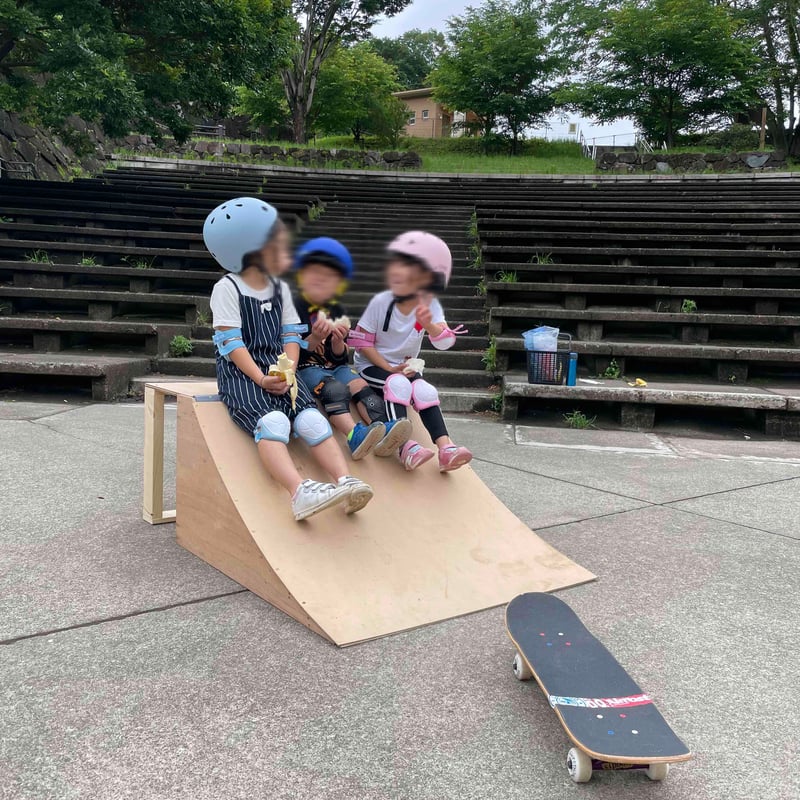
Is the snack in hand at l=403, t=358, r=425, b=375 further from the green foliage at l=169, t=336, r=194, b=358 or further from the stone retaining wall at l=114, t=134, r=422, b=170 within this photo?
the stone retaining wall at l=114, t=134, r=422, b=170

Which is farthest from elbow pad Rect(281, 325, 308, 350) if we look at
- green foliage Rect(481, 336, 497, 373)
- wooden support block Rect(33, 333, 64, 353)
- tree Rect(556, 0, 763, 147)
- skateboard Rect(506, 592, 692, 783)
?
tree Rect(556, 0, 763, 147)

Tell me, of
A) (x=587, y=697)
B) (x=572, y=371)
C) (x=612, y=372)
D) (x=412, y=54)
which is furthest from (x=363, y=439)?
(x=412, y=54)

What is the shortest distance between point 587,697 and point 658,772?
0.77 feet

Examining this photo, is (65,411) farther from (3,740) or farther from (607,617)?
(607,617)

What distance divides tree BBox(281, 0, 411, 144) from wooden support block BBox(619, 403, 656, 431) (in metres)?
24.4

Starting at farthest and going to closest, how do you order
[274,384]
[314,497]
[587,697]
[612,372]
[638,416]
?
[612,372], [638,416], [274,384], [314,497], [587,697]

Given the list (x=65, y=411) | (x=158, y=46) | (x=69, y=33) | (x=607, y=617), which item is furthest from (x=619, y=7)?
(x=607, y=617)

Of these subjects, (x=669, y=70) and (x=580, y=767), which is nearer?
(x=580, y=767)

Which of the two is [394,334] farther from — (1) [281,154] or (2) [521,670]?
(1) [281,154]

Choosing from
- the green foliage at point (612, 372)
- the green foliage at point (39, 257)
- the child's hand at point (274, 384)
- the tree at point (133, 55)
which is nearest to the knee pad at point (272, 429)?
the child's hand at point (274, 384)

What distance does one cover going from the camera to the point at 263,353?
3031 millimetres

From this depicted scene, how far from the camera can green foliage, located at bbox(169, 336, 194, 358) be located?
7.60m

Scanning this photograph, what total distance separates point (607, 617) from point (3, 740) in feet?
6.51

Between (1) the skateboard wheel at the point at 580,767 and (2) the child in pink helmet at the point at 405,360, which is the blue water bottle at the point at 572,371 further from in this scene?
(1) the skateboard wheel at the point at 580,767
